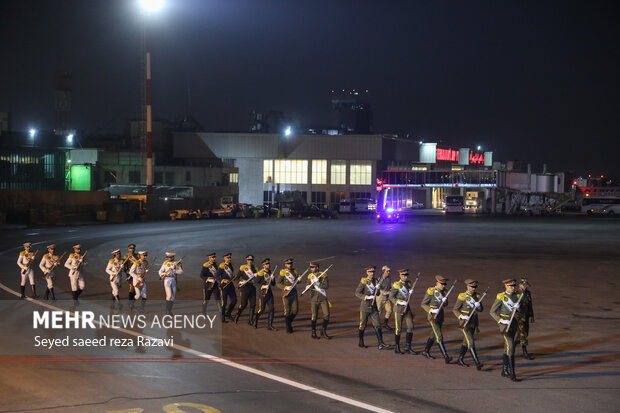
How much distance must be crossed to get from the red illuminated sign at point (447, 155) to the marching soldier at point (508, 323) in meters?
102

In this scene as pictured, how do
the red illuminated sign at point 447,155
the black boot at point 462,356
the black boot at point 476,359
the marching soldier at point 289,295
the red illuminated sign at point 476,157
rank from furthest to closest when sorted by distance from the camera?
the red illuminated sign at point 476,157, the red illuminated sign at point 447,155, the marching soldier at point 289,295, the black boot at point 462,356, the black boot at point 476,359

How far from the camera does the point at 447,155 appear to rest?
4638 inches

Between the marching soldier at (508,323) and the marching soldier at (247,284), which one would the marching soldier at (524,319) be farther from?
the marching soldier at (247,284)

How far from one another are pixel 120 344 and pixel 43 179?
207 feet

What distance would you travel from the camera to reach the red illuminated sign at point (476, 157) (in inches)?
5031

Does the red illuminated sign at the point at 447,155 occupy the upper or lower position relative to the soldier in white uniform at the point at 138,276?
upper

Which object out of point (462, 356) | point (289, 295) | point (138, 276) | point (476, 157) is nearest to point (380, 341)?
point (462, 356)

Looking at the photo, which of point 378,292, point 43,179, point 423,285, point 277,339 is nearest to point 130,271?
point 277,339

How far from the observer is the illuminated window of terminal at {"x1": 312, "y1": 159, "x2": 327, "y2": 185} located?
307 feet

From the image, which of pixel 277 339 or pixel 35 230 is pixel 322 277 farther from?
pixel 35 230

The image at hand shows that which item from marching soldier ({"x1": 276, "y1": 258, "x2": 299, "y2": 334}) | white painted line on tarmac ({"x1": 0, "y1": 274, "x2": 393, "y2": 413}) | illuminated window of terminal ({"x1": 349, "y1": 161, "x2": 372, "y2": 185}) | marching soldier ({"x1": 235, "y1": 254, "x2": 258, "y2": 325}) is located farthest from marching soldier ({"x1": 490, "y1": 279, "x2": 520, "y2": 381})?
illuminated window of terminal ({"x1": 349, "y1": 161, "x2": 372, "y2": 185})

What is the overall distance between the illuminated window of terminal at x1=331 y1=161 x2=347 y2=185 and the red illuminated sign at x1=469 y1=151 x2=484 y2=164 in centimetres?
4398

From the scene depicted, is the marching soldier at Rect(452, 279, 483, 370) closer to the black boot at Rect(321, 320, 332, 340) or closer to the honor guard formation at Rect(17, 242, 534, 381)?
the honor guard formation at Rect(17, 242, 534, 381)

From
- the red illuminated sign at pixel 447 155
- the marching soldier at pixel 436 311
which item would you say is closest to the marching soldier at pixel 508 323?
the marching soldier at pixel 436 311
